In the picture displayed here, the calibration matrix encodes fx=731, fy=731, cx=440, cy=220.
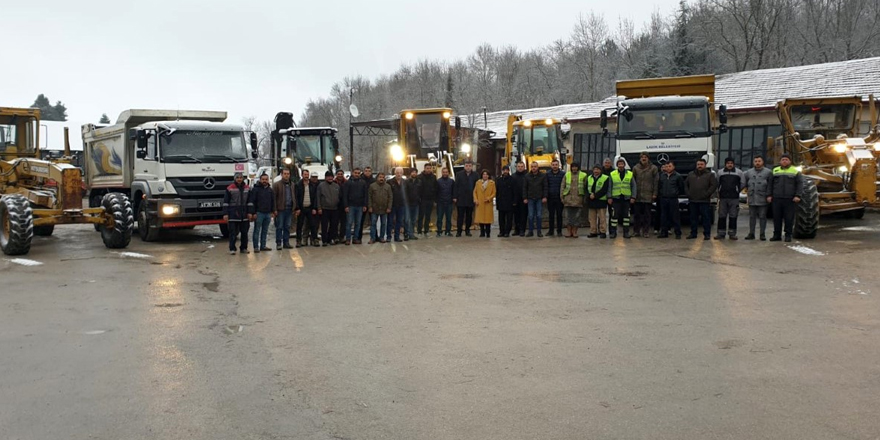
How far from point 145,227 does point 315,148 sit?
5.98m

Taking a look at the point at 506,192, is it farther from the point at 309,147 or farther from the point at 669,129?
the point at 309,147

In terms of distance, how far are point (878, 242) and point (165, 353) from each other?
12.8 m

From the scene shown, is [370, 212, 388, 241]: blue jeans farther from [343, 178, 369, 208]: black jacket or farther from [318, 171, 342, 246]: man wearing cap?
[318, 171, 342, 246]: man wearing cap

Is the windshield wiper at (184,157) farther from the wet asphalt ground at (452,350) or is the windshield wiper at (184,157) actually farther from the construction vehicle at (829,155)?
the construction vehicle at (829,155)

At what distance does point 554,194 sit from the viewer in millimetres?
16203

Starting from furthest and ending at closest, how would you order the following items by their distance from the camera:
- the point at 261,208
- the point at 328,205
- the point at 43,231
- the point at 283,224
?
the point at 43,231 → the point at 328,205 → the point at 283,224 → the point at 261,208

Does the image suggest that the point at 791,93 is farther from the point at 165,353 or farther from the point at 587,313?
the point at 165,353

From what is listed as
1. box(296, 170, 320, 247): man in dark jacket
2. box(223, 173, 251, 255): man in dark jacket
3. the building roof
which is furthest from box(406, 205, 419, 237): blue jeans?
the building roof

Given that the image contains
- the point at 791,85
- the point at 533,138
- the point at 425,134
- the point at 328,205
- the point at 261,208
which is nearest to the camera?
the point at 261,208

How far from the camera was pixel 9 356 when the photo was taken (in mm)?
6633

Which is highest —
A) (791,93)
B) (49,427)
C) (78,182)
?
(791,93)

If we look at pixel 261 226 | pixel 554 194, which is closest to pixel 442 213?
pixel 554 194

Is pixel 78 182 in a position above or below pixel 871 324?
above

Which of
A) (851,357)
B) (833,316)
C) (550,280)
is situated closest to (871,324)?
(833,316)
